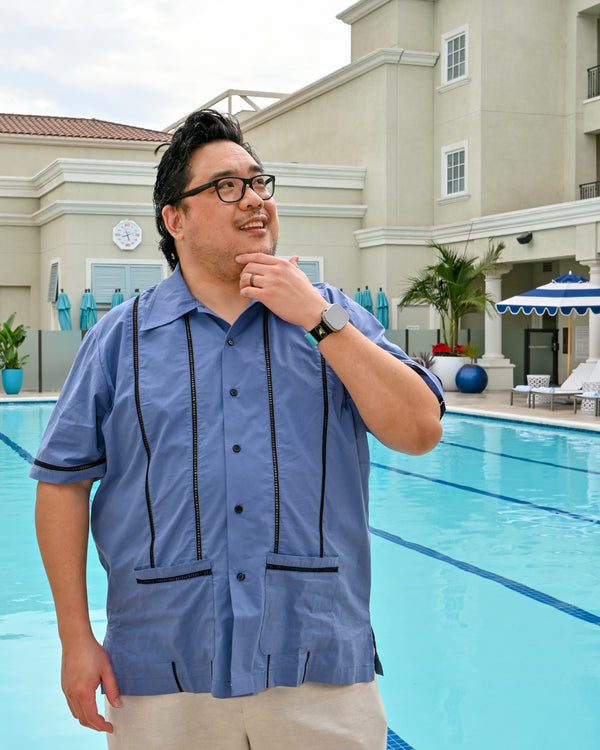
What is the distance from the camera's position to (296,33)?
95.8ft

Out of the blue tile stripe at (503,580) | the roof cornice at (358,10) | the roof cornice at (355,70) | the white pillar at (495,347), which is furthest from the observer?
the roof cornice at (358,10)

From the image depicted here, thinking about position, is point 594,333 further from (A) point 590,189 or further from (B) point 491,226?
(A) point 590,189

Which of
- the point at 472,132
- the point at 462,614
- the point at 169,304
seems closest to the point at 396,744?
the point at 462,614

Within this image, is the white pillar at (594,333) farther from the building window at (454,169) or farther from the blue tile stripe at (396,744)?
the blue tile stripe at (396,744)

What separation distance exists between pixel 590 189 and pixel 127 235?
1062cm

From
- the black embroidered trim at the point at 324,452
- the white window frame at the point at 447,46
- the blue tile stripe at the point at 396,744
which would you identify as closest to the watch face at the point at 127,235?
the white window frame at the point at 447,46

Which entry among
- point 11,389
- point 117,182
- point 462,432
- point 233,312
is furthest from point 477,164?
point 233,312

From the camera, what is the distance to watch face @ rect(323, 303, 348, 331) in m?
1.61

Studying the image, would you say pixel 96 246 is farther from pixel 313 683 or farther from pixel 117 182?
pixel 313 683

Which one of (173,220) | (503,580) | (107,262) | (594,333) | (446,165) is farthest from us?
(446,165)

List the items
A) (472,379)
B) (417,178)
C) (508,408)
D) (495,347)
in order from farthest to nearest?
(417,178) → (495,347) → (472,379) → (508,408)

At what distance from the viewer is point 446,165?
892 inches

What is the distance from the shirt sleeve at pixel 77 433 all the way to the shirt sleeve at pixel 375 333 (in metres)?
0.47

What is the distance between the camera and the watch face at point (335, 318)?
5.27 feet
